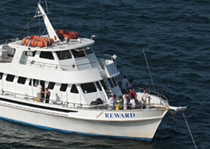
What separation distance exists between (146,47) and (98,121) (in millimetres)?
16147

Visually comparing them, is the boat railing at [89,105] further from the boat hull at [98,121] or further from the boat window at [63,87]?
the boat window at [63,87]

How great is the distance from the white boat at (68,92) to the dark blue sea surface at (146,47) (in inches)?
30.7

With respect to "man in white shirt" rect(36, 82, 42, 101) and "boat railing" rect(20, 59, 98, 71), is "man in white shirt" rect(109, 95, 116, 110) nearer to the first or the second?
"boat railing" rect(20, 59, 98, 71)

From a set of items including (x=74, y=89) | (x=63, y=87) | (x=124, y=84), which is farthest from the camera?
(x=124, y=84)

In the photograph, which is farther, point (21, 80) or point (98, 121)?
point (21, 80)

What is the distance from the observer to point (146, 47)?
41.9 metres

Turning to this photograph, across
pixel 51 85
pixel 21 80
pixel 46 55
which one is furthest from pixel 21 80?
pixel 46 55

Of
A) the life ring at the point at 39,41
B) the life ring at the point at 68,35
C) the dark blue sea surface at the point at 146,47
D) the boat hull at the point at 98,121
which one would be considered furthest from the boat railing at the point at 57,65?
the dark blue sea surface at the point at 146,47

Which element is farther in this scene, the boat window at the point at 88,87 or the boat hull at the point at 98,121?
the boat window at the point at 88,87

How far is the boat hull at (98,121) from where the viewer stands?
26703 millimetres

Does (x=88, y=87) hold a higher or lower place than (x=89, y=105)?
higher

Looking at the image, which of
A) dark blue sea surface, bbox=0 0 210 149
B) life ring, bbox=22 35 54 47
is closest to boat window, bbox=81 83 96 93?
dark blue sea surface, bbox=0 0 210 149

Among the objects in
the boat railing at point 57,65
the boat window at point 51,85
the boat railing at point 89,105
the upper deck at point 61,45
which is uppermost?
the upper deck at point 61,45

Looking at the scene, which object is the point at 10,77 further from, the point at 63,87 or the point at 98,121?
the point at 98,121
